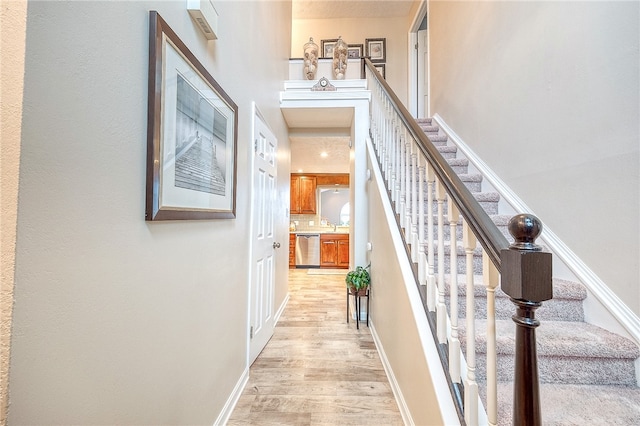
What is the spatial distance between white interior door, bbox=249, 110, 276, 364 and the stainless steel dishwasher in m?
3.92

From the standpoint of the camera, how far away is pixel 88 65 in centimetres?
64

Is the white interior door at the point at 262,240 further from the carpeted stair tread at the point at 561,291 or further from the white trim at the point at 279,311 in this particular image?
the carpeted stair tread at the point at 561,291

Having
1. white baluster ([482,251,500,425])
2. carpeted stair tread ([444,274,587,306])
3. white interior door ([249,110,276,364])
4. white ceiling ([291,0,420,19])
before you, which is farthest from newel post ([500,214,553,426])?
white ceiling ([291,0,420,19])

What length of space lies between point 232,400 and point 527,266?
173 cm

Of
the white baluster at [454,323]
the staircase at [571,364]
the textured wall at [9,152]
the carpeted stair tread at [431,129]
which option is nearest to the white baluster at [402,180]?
the staircase at [571,364]

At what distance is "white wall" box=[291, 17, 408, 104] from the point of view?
16.0 feet

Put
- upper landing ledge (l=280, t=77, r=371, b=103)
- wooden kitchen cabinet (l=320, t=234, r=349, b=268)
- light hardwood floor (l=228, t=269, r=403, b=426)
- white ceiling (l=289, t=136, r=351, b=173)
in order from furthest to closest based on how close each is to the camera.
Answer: wooden kitchen cabinet (l=320, t=234, r=349, b=268)
white ceiling (l=289, t=136, r=351, b=173)
upper landing ledge (l=280, t=77, r=371, b=103)
light hardwood floor (l=228, t=269, r=403, b=426)

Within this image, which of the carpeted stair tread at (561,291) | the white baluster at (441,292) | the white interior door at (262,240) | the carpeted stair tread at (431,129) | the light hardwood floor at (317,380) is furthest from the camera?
the carpeted stair tread at (431,129)

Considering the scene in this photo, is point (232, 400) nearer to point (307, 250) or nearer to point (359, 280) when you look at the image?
point (359, 280)

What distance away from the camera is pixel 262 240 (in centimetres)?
230

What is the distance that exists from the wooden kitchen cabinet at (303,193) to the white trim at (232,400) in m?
5.35

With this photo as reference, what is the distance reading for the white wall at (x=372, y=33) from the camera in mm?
4867

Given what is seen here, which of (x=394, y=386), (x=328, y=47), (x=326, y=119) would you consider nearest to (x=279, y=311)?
(x=394, y=386)

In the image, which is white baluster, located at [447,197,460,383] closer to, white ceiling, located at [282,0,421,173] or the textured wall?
the textured wall
